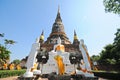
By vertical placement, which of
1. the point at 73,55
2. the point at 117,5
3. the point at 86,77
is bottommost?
the point at 86,77

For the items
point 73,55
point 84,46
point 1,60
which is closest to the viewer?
point 84,46

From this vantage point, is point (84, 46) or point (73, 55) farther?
point (73, 55)

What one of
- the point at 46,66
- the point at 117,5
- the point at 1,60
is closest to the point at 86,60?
the point at 46,66

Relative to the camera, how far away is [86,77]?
10.4 metres

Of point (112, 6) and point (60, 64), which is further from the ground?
point (112, 6)

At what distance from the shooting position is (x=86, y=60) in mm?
11297

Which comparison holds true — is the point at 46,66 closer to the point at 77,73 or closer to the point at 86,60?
the point at 77,73

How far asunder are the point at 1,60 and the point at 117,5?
18231 millimetres

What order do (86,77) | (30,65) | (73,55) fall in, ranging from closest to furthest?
1. (86,77)
2. (30,65)
3. (73,55)

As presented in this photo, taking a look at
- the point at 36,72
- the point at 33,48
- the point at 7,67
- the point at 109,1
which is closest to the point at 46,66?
the point at 36,72

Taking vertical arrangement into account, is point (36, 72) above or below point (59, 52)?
below

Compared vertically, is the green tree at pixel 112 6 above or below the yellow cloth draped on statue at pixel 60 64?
above

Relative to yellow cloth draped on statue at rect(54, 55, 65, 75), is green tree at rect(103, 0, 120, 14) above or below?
above

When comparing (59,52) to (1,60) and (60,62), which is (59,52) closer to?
(60,62)
